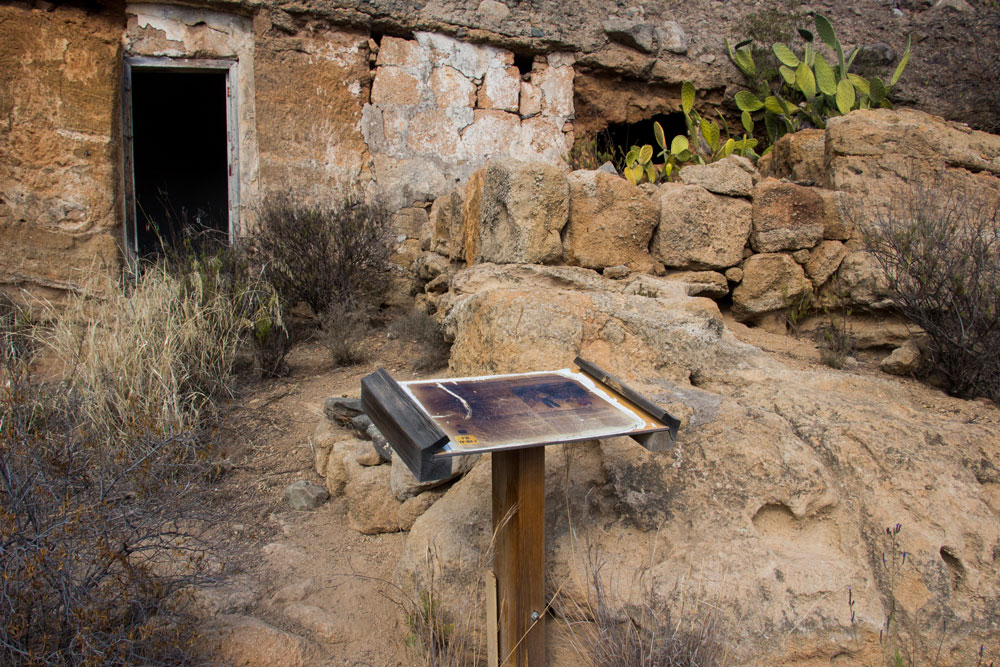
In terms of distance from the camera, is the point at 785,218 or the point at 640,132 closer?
the point at 785,218

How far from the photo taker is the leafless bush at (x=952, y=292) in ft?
10.4

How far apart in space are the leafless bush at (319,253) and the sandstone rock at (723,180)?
2470 mm

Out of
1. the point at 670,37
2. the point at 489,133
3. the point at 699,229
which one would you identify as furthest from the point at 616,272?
the point at 670,37

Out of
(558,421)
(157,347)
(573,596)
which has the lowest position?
(573,596)

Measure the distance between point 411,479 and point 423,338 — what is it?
69.1 inches

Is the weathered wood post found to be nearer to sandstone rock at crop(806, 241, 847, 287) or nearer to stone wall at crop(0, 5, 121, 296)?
sandstone rock at crop(806, 241, 847, 287)

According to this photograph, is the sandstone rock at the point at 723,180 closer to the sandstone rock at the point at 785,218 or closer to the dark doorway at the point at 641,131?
the sandstone rock at the point at 785,218

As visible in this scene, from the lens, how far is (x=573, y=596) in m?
2.39

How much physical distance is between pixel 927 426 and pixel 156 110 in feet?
33.8

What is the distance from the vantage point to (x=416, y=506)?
3098 millimetres

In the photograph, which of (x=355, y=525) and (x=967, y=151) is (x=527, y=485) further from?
(x=967, y=151)

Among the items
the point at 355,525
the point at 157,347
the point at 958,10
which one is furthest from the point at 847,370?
the point at 958,10

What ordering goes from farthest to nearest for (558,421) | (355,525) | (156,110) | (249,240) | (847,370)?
(156,110) → (249,240) → (847,370) → (355,525) → (558,421)

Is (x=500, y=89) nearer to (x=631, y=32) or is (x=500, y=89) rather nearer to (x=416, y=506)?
(x=631, y=32)
